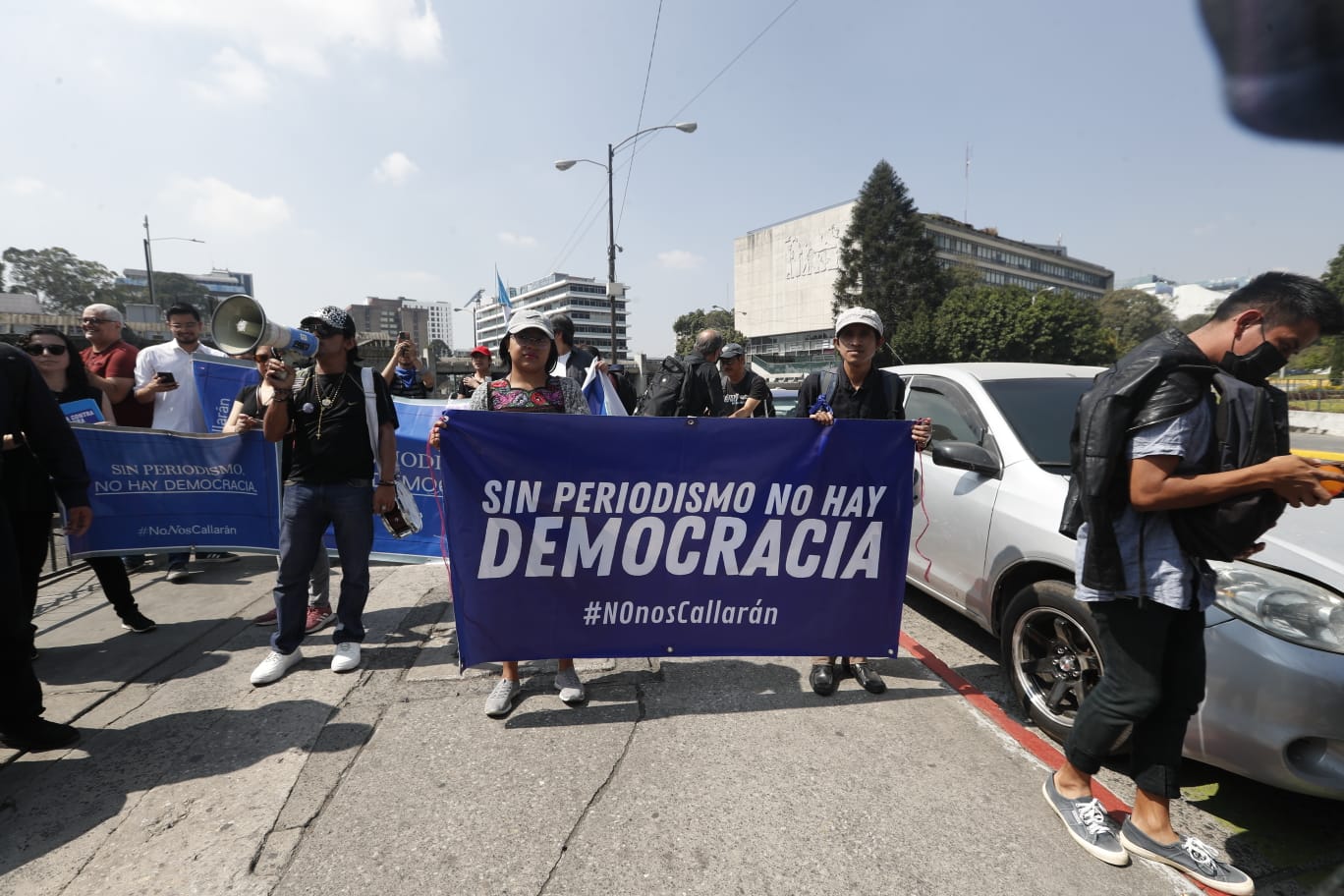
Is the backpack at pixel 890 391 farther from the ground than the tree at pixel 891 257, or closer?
closer

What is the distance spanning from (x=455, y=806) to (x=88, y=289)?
11909 centimetres

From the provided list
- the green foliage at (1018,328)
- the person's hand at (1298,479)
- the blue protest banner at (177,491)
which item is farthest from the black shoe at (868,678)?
the green foliage at (1018,328)

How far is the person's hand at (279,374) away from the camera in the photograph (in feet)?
9.58

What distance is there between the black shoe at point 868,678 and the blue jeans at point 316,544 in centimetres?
272

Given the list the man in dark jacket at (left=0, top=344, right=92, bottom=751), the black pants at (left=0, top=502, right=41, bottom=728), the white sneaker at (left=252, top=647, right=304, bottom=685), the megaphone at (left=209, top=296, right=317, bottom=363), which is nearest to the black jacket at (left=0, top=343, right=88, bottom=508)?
the man in dark jacket at (left=0, top=344, right=92, bottom=751)

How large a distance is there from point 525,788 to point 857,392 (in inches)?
96.1

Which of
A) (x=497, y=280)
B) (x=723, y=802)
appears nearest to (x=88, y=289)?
(x=497, y=280)

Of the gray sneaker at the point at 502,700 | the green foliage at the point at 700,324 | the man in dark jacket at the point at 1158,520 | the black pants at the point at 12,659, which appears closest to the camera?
the man in dark jacket at the point at 1158,520

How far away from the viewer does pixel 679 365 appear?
5512mm

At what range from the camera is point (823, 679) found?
3.12 meters

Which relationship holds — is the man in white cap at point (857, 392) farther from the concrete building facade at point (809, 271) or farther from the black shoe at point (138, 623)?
the concrete building facade at point (809, 271)

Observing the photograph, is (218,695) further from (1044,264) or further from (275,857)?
(1044,264)

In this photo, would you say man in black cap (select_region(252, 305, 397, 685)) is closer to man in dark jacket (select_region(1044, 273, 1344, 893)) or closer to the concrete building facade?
man in dark jacket (select_region(1044, 273, 1344, 893))

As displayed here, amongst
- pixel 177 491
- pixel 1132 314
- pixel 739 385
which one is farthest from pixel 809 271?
pixel 177 491
